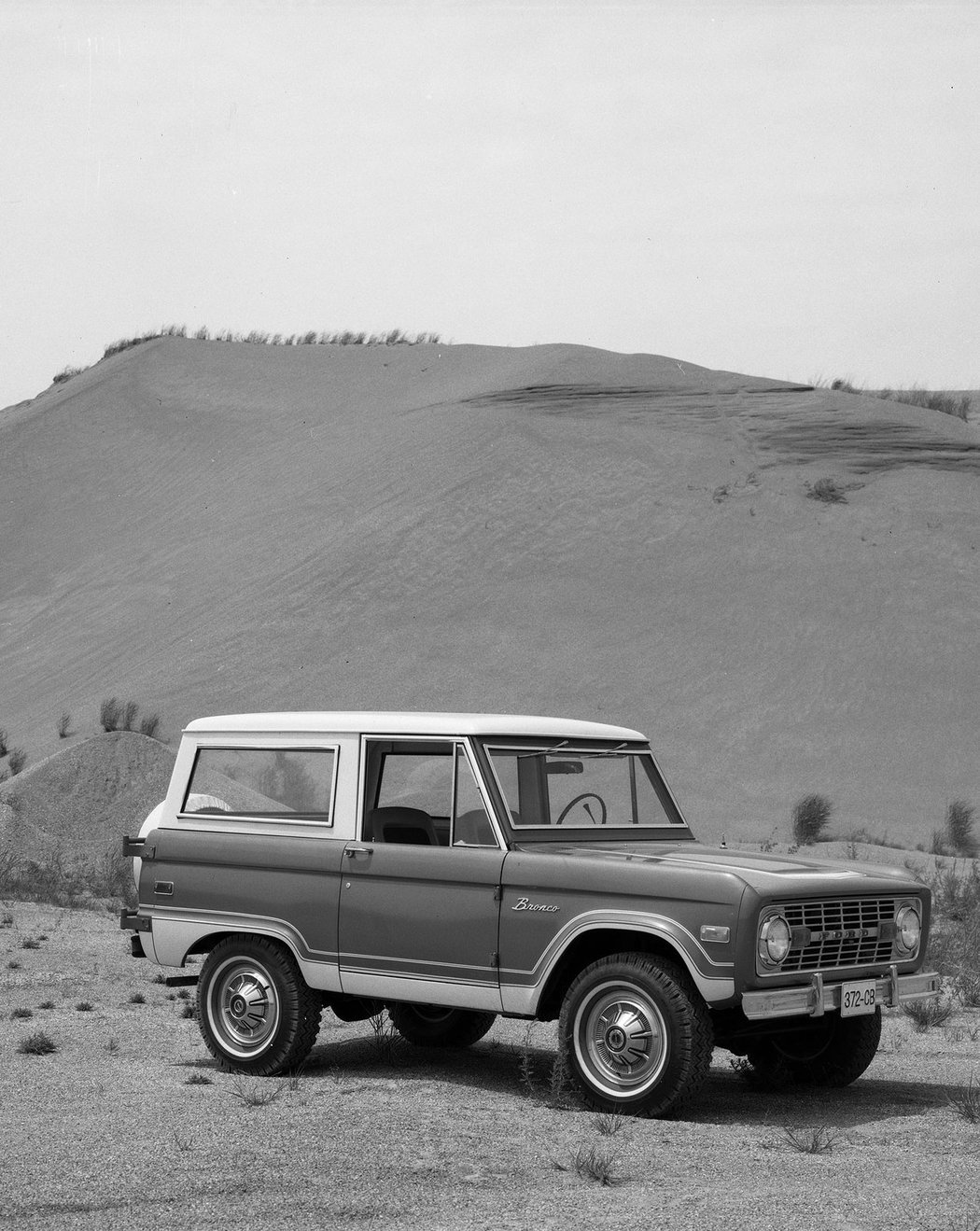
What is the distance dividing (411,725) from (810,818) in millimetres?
19107

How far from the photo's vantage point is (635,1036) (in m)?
7.10

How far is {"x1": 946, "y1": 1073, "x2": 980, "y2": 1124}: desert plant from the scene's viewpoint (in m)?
7.35

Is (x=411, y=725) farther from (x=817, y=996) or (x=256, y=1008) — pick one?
(x=817, y=996)

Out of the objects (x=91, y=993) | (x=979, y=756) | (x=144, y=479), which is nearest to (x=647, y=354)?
(x=144, y=479)

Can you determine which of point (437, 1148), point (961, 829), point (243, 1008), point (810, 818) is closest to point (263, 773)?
point (243, 1008)

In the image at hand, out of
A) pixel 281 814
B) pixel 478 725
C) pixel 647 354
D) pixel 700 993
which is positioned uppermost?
pixel 647 354

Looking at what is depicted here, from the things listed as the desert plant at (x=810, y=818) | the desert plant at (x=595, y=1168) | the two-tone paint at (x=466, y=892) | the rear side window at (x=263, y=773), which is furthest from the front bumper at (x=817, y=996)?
the desert plant at (x=810, y=818)

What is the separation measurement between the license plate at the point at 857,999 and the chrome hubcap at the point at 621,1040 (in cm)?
90

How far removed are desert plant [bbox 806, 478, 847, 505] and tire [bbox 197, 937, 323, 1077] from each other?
100.0ft

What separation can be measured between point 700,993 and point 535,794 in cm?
152

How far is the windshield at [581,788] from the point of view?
7934 millimetres

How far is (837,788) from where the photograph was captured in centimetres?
2842

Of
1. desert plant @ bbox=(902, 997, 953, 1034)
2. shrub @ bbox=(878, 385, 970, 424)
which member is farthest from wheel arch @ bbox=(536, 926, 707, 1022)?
shrub @ bbox=(878, 385, 970, 424)

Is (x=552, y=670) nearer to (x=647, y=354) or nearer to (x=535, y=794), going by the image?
(x=647, y=354)
